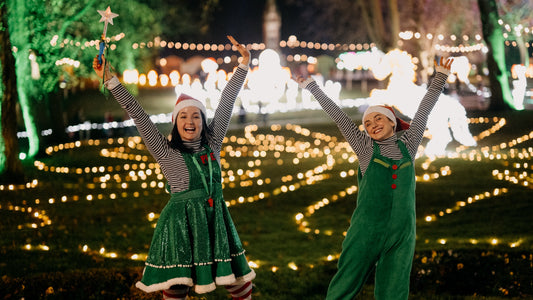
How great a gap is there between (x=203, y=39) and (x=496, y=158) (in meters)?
32.2

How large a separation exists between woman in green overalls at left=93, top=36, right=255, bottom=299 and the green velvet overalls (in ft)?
2.20

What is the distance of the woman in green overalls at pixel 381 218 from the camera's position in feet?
15.5

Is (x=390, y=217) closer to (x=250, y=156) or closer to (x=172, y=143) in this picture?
(x=172, y=143)

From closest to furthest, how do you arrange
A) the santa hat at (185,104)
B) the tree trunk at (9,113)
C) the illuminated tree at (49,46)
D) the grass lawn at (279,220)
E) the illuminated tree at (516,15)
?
the santa hat at (185,104)
the grass lawn at (279,220)
the tree trunk at (9,113)
the illuminated tree at (49,46)
the illuminated tree at (516,15)

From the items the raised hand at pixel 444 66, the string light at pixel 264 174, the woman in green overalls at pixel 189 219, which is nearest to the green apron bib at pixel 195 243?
the woman in green overalls at pixel 189 219

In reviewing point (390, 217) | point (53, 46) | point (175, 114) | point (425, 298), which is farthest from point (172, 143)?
point (53, 46)

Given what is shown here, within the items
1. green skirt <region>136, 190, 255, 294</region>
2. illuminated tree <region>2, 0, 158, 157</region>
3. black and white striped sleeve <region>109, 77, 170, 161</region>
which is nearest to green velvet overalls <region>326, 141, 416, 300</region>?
green skirt <region>136, 190, 255, 294</region>

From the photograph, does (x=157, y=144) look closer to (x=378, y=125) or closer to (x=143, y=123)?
(x=143, y=123)

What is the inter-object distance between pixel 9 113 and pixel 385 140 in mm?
9601

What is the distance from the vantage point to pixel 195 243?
4.54 meters

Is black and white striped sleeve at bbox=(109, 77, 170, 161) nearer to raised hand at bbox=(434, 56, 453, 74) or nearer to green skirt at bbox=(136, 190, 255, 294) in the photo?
green skirt at bbox=(136, 190, 255, 294)

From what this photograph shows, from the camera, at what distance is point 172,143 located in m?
4.71

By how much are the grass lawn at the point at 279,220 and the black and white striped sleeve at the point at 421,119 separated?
1.65 m

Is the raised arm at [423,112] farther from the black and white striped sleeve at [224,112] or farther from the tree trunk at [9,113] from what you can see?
the tree trunk at [9,113]
